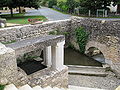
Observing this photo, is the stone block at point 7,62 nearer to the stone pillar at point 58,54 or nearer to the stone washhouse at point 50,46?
the stone washhouse at point 50,46

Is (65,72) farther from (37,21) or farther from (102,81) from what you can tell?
(37,21)

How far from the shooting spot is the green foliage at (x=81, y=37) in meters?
14.1

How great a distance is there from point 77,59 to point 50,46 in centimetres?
656

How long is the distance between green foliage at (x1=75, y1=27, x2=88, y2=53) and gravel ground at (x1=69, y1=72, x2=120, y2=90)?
4.03m

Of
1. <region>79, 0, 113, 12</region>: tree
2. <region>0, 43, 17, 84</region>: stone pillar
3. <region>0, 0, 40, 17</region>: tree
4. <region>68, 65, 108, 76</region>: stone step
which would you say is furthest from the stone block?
<region>79, 0, 113, 12</region>: tree

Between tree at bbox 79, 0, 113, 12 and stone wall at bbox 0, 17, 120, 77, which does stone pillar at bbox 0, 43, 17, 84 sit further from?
tree at bbox 79, 0, 113, 12

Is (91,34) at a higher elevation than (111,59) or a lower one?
higher

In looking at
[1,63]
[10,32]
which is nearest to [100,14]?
[10,32]

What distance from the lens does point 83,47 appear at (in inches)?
575

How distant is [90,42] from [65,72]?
6.60 m

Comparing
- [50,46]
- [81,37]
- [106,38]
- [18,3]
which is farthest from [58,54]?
[18,3]

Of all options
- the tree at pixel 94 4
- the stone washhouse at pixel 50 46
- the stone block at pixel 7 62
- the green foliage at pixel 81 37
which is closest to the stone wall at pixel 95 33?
the stone washhouse at pixel 50 46

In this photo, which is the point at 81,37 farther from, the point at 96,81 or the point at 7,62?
the point at 7,62

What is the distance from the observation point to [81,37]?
47.2 feet
